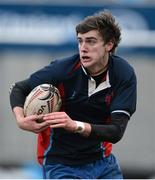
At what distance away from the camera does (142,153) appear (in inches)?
669

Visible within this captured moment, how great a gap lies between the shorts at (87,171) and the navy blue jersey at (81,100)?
0.05 m

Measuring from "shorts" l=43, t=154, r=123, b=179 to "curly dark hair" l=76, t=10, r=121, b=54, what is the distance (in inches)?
38.2

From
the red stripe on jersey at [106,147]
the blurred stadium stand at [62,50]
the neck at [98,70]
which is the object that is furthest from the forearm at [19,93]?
the blurred stadium stand at [62,50]

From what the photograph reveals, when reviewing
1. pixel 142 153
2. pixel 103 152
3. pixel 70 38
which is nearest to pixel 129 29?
pixel 70 38

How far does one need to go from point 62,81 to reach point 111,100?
44cm

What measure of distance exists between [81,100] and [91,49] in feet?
1.50

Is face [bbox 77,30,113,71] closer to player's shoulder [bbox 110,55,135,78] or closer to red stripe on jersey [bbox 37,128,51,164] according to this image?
player's shoulder [bbox 110,55,135,78]

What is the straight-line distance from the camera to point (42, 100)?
8164mm

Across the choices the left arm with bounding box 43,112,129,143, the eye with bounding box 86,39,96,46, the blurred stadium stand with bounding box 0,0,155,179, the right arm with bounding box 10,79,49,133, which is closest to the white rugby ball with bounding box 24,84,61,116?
the right arm with bounding box 10,79,49,133

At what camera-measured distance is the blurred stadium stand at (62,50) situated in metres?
16.5

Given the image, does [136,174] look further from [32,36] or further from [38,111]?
[38,111]

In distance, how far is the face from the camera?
26.9 ft

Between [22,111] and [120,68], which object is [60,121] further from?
[120,68]

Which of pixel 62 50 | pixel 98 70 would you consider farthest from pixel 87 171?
pixel 62 50
